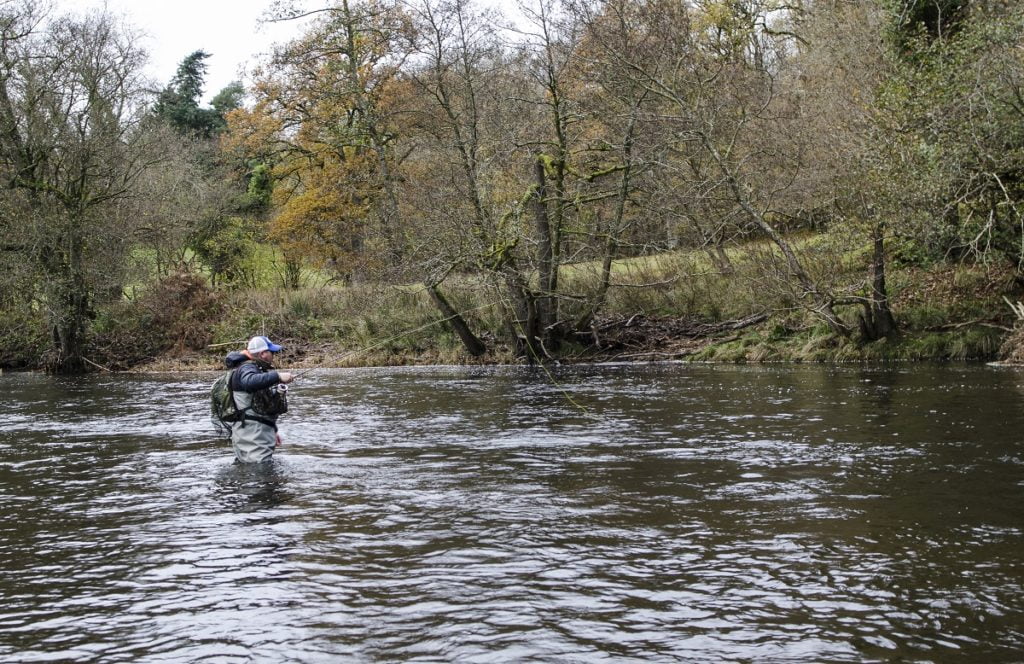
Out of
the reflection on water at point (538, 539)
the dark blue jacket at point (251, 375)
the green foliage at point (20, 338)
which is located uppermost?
the green foliage at point (20, 338)

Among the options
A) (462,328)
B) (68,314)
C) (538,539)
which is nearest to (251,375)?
(538,539)

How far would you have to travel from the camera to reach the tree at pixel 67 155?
34.4 metres

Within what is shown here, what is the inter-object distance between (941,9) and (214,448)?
20.5m

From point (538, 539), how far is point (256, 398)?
5443 millimetres

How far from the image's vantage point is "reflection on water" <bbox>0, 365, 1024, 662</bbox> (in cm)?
673

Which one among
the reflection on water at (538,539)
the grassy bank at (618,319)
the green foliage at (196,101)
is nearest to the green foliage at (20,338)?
the grassy bank at (618,319)

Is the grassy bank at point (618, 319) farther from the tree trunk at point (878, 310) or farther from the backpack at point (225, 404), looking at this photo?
the backpack at point (225, 404)

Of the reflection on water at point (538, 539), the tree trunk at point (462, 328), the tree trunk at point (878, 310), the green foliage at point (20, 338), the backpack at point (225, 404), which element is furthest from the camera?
the green foliage at point (20, 338)

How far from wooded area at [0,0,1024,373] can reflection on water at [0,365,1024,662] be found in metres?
8.10

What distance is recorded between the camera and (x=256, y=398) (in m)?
13.2

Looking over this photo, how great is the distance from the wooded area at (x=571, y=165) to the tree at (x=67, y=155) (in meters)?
0.10

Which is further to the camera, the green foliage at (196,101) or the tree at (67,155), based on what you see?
the green foliage at (196,101)

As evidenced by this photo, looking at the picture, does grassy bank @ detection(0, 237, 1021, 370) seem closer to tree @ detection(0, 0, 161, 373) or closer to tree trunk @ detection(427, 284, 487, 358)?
tree trunk @ detection(427, 284, 487, 358)

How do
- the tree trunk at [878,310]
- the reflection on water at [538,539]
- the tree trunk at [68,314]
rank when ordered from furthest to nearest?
the tree trunk at [68,314] < the tree trunk at [878,310] < the reflection on water at [538,539]
